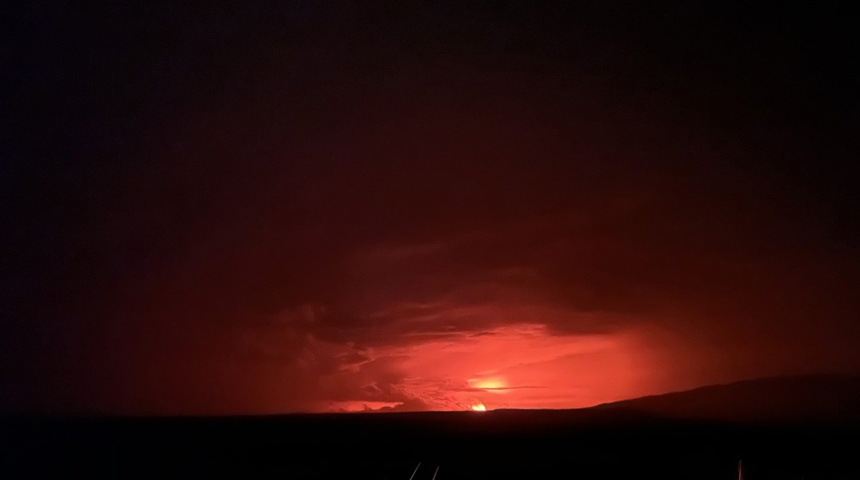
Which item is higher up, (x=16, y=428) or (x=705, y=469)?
(x=705, y=469)

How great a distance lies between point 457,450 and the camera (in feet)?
14.6

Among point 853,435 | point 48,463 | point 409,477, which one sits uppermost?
point 853,435

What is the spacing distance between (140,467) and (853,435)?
4.32 meters

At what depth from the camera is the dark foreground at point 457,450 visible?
4.31m

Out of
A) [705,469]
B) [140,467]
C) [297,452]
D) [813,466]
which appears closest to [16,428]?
[140,467]

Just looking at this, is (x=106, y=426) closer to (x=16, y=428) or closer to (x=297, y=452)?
(x=16, y=428)

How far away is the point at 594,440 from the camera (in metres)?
4.40

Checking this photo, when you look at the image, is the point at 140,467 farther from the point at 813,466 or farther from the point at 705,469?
the point at 813,466

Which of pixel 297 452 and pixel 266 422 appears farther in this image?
pixel 266 422

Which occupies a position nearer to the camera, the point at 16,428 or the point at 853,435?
the point at 853,435

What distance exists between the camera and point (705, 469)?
429 cm

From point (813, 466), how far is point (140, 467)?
157 inches

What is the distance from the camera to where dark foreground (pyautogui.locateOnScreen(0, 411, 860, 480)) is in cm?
431

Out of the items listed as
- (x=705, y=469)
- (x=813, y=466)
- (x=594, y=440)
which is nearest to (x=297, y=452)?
(x=594, y=440)
